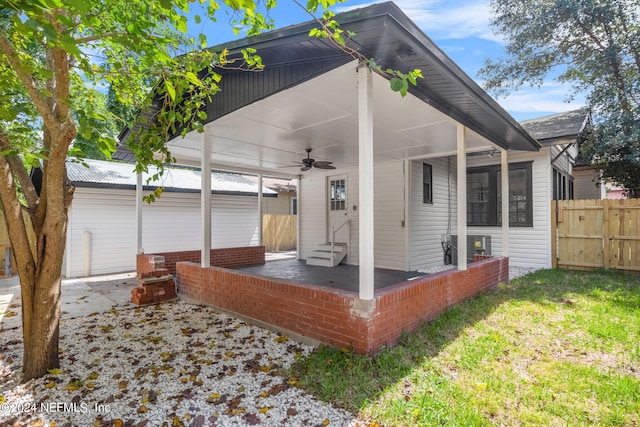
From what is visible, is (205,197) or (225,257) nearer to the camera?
(205,197)

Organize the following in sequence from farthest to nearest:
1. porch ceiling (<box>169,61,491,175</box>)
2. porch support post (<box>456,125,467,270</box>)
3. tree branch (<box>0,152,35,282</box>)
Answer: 1. porch support post (<box>456,125,467,270</box>)
2. porch ceiling (<box>169,61,491,175</box>)
3. tree branch (<box>0,152,35,282</box>)

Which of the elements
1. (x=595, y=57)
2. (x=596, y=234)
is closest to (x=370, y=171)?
(x=596, y=234)

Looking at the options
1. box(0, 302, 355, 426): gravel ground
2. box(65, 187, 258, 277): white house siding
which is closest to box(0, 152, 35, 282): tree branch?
box(0, 302, 355, 426): gravel ground

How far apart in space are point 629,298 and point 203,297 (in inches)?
264

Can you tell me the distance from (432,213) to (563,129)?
3.69m

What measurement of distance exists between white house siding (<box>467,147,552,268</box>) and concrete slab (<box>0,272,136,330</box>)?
862 cm

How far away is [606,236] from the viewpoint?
276 inches

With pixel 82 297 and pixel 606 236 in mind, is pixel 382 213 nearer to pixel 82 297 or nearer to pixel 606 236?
pixel 606 236

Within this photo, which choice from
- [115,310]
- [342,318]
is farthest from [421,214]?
[115,310]

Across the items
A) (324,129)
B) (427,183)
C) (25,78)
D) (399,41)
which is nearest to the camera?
(25,78)

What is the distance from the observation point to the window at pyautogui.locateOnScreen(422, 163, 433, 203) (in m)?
7.95

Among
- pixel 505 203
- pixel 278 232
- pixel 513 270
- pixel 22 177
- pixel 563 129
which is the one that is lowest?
pixel 513 270

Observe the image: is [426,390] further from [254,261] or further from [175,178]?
[175,178]

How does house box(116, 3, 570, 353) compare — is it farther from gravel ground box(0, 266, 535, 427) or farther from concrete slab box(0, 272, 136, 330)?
concrete slab box(0, 272, 136, 330)
